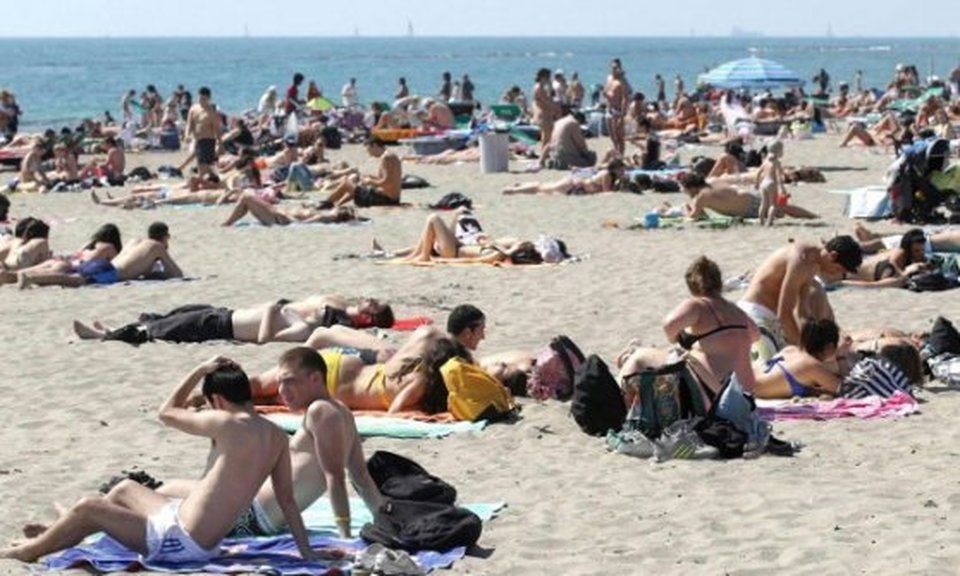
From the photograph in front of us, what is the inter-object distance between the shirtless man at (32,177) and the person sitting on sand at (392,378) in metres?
15.7

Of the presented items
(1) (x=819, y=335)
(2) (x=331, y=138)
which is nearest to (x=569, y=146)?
(2) (x=331, y=138)

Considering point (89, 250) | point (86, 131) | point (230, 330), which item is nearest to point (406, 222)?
point (89, 250)

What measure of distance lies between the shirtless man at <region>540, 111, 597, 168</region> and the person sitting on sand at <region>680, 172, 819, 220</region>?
6.76 metres

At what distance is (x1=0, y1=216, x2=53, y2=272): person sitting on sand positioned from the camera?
1456 cm

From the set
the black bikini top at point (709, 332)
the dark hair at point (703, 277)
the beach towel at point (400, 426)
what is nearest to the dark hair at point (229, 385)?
the beach towel at point (400, 426)

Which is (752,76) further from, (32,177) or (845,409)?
(845,409)

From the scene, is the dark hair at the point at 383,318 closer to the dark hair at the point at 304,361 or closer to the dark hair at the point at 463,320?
the dark hair at the point at 463,320

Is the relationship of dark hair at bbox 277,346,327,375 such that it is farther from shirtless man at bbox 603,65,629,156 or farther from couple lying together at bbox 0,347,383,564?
shirtless man at bbox 603,65,629,156

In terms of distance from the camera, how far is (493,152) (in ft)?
81.5

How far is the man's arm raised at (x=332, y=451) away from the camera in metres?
6.66

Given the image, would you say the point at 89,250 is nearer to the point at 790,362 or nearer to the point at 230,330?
the point at 230,330

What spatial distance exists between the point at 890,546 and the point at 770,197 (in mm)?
11045

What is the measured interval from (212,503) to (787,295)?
4.49 m

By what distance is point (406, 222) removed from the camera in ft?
61.5
